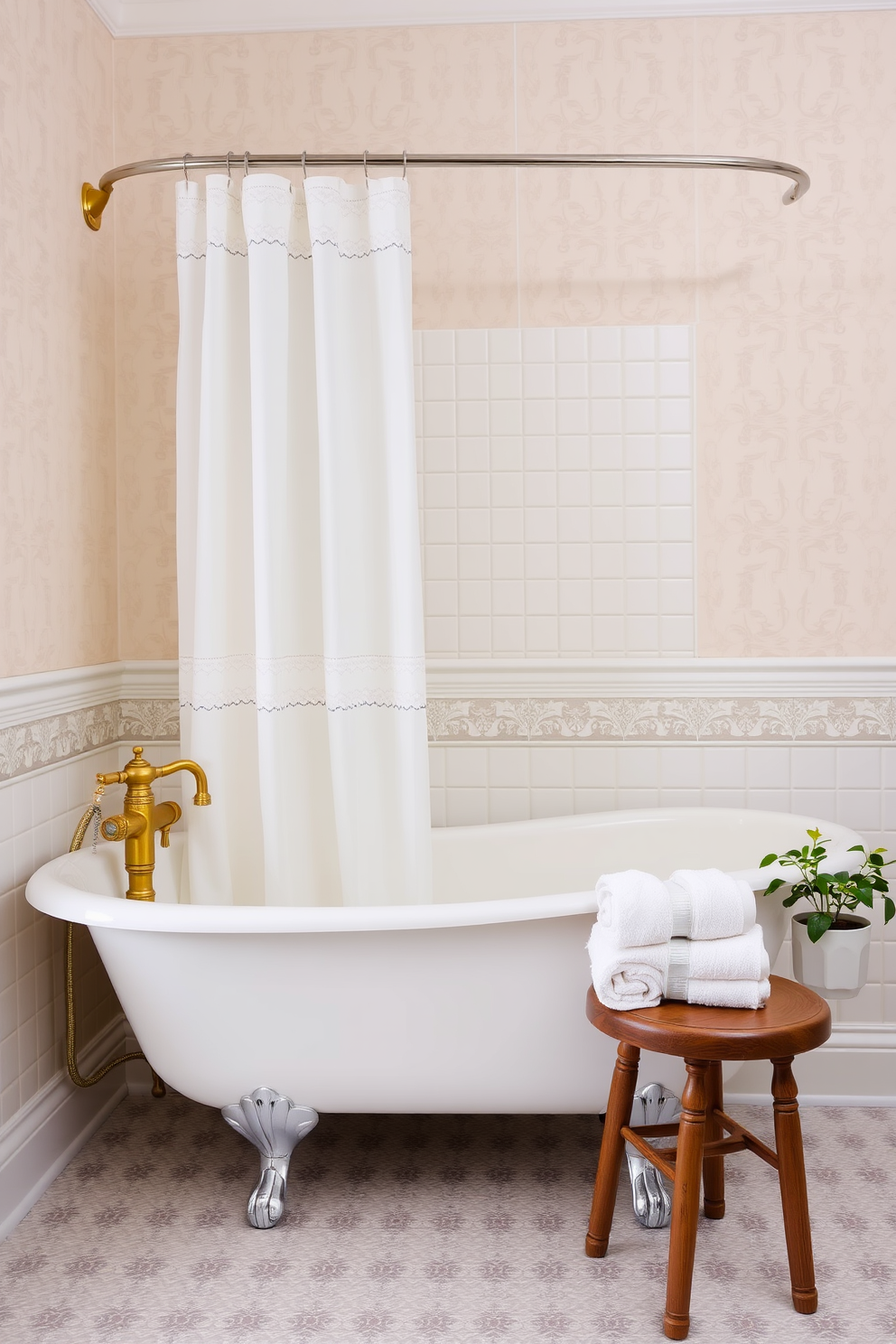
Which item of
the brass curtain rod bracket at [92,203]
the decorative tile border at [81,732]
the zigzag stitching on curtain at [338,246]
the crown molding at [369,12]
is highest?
the crown molding at [369,12]

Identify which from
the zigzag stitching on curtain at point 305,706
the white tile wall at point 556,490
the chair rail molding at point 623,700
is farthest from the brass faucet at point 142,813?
the white tile wall at point 556,490

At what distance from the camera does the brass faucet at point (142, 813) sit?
216 centimetres

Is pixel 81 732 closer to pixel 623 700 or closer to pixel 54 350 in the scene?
pixel 54 350

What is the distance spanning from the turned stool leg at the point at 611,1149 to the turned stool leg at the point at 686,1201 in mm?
192

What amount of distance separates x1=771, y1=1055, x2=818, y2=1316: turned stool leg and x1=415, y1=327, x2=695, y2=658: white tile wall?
122 cm

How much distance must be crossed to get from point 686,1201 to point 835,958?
2.12 ft

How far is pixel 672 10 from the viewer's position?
102 inches

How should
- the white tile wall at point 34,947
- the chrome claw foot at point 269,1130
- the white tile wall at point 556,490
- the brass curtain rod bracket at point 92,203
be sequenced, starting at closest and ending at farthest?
the chrome claw foot at point 269,1130 → the white tile wall at point 34,947 → the brass curtain rod bracket at point 92,203 → the white tile wall at point 556,490

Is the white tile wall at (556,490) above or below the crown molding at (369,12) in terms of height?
below

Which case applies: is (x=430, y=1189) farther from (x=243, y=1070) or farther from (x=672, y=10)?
(x=672, y=10)

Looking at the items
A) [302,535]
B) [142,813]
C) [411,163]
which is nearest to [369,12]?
[411,163]

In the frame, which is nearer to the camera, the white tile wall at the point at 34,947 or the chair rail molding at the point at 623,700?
the white tile wall at the point at 34,947

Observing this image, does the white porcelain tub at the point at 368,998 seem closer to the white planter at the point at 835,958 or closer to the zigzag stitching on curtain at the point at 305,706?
the white planter at the point at 835,958

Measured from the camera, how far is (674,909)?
5.53 feet
